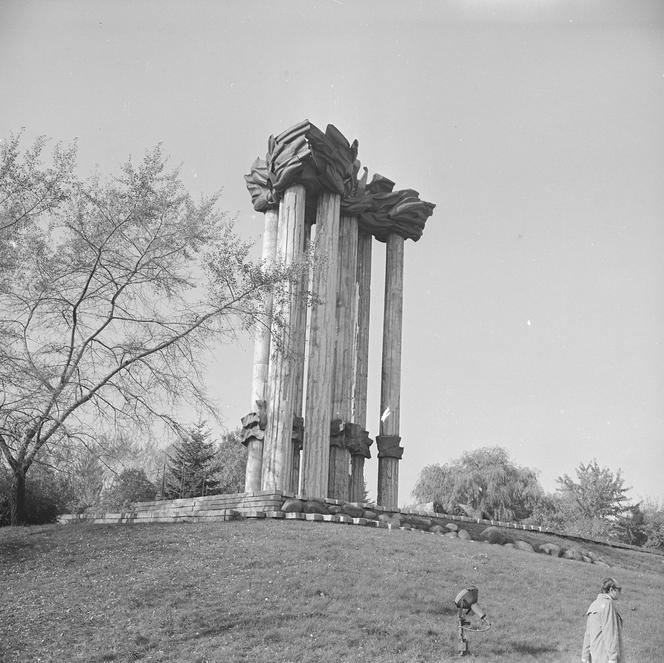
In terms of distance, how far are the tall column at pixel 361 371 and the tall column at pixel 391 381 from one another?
563 millimetres

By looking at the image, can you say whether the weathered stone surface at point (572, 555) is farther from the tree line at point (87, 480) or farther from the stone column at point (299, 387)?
the tree line at point (87, 480)

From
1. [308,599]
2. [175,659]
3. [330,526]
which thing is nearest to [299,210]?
[330,526]

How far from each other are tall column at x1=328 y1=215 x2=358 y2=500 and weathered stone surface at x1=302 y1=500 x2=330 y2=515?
410 centimetres

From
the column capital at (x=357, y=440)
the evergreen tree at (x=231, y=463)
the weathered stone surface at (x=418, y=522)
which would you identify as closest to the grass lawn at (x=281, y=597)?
the weathered stone surface at (x=418, y=522)

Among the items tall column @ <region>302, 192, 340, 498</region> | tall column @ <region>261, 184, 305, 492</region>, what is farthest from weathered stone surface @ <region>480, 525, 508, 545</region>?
tall column @ <region>261, 184, 305, 492</region>

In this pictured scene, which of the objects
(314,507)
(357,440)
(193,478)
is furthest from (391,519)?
(193,478)

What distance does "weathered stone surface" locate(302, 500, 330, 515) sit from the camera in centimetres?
1952

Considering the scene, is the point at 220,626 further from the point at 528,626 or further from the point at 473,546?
the point at 473,546

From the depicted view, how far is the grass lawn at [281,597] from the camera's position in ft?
37.5

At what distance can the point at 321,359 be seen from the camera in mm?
23562

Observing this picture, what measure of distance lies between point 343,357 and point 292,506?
23.5 ft

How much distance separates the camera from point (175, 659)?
10.9 m

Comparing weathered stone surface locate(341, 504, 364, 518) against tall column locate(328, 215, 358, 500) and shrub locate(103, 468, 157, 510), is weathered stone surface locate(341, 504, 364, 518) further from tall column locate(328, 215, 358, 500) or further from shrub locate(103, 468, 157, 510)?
shrub locate(103, 468, 157, 510)

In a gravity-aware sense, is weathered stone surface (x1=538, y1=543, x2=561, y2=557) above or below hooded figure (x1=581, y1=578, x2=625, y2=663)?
above
